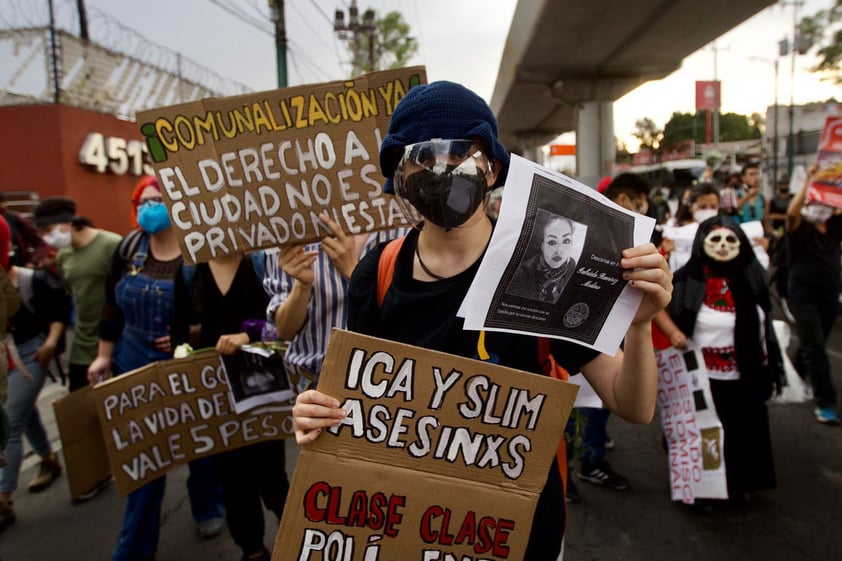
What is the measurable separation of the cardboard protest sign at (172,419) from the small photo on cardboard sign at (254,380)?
57mm

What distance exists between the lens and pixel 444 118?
1.44 meters

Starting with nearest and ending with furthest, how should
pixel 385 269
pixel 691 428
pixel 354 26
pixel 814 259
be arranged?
pixel 385 269
pixel 691 428
pixel 814 259
pixel 354 26

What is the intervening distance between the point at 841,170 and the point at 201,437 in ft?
15.4

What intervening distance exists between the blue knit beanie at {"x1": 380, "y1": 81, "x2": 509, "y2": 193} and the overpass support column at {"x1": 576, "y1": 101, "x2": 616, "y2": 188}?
1869 centimetres

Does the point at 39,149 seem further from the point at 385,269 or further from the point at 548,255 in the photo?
the point at 548,255

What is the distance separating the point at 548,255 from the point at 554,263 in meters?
0.02

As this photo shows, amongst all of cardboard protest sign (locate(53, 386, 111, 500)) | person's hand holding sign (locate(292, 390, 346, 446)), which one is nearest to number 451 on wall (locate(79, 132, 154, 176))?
cardboard protest sign (locate(53, 386, 111, 500))

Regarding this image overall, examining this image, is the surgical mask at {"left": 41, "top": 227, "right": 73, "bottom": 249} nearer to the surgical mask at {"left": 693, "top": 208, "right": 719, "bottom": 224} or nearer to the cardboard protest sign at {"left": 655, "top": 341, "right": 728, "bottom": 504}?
the cardboard protest sign at {"left": 655, "top": 341, "right": 728, "bottom": 504}

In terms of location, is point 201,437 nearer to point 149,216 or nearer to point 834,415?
point 149,216

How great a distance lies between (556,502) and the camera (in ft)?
5.19

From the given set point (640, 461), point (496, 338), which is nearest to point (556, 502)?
point (496, 338)

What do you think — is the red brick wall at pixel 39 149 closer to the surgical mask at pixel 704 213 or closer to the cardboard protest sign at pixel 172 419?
the cardboard protest sign at pixel 172 419

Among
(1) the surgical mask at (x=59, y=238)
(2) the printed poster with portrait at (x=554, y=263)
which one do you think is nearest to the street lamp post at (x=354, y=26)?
(1) the surgical mask at (x=59, y=238)

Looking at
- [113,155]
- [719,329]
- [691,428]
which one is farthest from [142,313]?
[113,155]
